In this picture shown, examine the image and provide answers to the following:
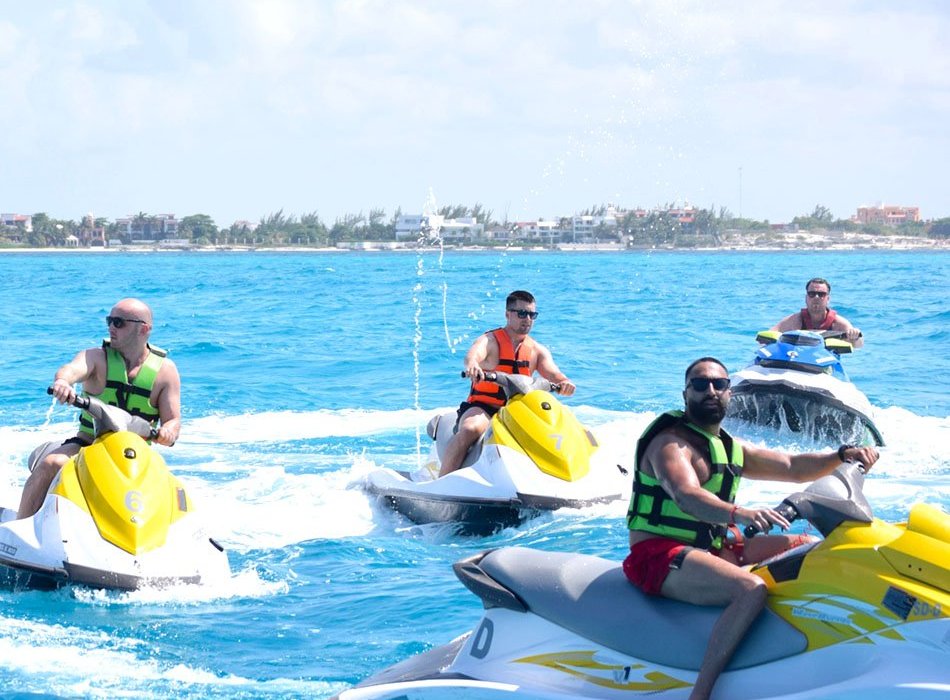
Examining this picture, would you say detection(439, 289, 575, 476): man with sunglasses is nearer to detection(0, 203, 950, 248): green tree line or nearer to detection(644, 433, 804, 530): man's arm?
detection(644, 433, 804, 530): man's arm

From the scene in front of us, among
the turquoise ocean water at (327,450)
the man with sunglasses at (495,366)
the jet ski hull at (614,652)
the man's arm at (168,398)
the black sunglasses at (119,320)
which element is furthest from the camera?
the man with sunglasses at (495,366)

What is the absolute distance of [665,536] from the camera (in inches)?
165

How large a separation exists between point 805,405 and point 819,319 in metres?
1.20

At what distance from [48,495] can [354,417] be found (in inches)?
289

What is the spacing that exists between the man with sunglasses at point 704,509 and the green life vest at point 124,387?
3.50 metres

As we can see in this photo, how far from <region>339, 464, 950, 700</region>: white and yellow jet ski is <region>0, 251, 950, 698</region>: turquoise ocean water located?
114cm

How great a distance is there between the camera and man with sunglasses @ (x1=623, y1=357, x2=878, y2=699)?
3904 millimetres

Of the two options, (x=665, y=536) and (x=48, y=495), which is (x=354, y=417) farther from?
(x=665, y=536)

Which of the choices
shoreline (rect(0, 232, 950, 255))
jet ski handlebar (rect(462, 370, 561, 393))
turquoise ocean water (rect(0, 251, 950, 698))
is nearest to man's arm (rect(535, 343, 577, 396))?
jet ski handlebar (rect(462, 370, 561, 393))

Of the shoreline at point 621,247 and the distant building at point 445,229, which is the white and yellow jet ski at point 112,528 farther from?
the shoreline at point 621,247

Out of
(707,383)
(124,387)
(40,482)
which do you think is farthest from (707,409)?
(40,482)

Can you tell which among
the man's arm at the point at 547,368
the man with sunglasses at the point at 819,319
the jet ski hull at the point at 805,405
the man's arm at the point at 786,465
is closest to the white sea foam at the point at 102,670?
the man's arm at the point at 786,465

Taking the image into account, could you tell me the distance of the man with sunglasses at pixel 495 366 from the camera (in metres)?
8.37

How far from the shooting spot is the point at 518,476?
307 inches
